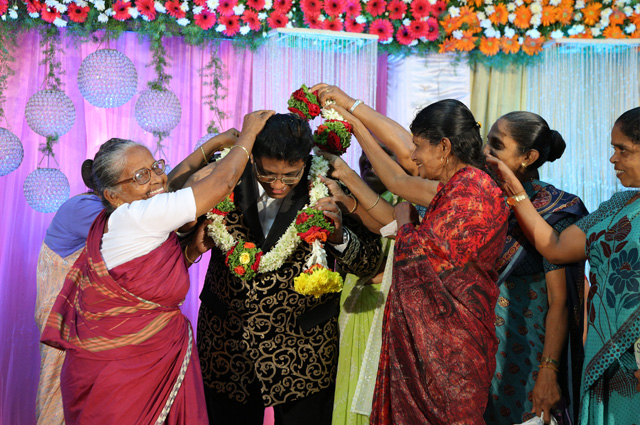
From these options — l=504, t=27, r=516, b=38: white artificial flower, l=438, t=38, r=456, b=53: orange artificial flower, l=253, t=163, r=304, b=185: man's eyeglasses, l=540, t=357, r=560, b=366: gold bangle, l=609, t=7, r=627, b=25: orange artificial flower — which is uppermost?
l=609, t=7, r=627, b=25: orange artificial flower

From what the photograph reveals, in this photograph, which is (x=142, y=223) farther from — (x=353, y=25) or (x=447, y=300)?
(x=353, y=25)

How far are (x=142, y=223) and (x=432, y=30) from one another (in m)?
4.03

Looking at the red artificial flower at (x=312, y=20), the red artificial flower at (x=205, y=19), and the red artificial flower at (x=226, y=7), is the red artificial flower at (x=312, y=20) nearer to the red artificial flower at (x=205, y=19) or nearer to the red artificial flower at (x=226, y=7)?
the red artificial flower at (x=226, y=7)

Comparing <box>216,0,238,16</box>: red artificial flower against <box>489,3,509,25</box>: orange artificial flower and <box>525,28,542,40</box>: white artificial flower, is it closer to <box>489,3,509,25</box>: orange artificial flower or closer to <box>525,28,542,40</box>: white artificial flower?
<box>489,3,509,25</box>: orange artificial flower

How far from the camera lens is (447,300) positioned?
2469 millimetres

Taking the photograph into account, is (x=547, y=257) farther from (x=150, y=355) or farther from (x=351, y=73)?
(x=351, y=73)

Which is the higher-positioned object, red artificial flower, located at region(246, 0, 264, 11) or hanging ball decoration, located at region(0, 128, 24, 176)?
red artificial flower, located at region(246, 0, 264, 11)

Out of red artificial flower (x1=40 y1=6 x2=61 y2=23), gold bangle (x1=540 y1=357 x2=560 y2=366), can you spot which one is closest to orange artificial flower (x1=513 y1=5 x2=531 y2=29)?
gold bangle (x1=540 y1=357 x2=560 y2=366)

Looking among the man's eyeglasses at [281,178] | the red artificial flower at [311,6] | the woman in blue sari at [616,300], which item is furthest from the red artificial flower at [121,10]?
the woman in blue sari at [616,300]

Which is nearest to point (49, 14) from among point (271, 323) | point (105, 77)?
point (105, 77)

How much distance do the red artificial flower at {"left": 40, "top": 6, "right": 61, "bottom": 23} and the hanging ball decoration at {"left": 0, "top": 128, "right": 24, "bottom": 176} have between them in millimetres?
995

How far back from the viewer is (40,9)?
501 cm

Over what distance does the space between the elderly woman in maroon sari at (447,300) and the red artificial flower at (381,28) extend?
3161mm

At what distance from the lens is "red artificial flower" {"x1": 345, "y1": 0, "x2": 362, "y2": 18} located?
18.2 ft
